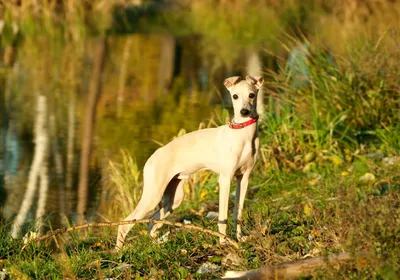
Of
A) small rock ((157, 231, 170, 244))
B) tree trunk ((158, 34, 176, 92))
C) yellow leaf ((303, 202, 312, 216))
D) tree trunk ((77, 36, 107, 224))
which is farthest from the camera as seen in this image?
tree trunk ((158, 34, 176, 92))

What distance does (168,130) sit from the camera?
47.0 feet

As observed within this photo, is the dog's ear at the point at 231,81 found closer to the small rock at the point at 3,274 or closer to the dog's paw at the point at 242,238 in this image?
the dog's paw at the point at 242,238

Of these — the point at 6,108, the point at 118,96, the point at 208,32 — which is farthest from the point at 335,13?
Answer: the point at 6,108

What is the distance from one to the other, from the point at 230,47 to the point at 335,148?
13295 mm

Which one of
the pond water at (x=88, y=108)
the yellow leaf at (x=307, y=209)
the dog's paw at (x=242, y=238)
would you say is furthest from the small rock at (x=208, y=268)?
the pond water at (x=88, y=108)

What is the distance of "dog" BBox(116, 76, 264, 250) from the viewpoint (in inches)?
239

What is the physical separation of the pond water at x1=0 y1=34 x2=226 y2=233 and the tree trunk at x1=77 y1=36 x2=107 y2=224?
0.07ft

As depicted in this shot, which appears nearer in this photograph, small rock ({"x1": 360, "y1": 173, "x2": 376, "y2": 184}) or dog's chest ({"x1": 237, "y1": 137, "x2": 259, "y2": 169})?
dog's chest ({"x1": 237, "y1": 137, "x2": 259, "y2": 169})

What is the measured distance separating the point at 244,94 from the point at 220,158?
0.46 m

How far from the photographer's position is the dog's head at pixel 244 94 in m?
5.98

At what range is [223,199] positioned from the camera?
6254mm

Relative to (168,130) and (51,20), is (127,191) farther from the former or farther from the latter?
(51,20)

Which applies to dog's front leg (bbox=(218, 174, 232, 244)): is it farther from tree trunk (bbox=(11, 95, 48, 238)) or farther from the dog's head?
tree trunk (bbox=(11, 95, 48, 238))

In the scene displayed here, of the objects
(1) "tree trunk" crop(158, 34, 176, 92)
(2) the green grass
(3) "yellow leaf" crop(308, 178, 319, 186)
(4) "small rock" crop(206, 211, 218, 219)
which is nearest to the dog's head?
(2) the green grass
